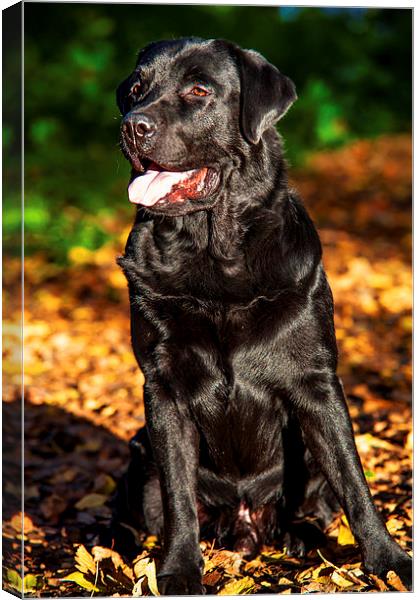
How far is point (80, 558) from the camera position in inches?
134

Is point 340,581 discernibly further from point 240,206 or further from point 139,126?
point 139,126

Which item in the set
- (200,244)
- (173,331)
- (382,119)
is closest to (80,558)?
(173,331)

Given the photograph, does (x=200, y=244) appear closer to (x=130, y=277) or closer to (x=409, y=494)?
(x=130, y=277)

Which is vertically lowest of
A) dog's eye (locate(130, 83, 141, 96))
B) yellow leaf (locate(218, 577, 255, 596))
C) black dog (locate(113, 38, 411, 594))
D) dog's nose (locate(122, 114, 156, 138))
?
yellow leaf (locate(218, 577, 255, 596))

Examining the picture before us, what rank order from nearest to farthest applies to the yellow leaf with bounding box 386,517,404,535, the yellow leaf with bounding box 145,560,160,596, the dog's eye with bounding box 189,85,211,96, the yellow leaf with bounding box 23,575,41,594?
the yellow leaf with bounding box 23,575,41,594 → the yellow leaf with bounding box 145,560,160,596 → the dog's eye with bounding box 189,85,211,96 → the yellow leaf with bounding box 386,517,404,535

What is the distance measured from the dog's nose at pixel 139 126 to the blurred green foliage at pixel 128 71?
6727 millimetres

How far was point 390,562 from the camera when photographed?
3.25m

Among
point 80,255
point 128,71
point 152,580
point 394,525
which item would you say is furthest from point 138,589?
point 128,71

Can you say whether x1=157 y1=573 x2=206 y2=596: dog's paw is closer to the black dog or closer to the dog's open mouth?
the black dog

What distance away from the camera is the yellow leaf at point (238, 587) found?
318cm

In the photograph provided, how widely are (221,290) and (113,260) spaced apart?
5776mm

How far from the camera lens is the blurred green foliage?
37.0ft

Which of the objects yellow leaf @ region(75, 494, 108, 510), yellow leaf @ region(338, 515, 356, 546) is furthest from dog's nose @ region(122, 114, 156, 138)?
yellow leaf @ region(75, 494, 108, 510)

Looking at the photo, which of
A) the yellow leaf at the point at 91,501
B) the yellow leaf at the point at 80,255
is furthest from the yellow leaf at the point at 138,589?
the yellow leaf at the point at 80,255
